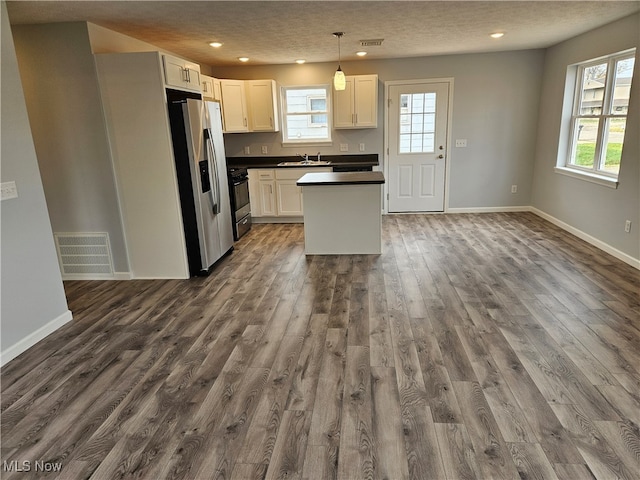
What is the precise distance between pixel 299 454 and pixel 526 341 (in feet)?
5.64

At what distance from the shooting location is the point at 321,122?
6.61 metres

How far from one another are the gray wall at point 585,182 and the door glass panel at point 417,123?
1586 millimetres

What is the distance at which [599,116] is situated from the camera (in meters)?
4.60

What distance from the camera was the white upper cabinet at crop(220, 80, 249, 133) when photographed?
6121 millimetres

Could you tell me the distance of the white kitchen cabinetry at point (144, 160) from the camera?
358 centimetres

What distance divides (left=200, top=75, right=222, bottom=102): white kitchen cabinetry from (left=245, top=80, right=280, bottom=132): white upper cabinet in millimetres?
479

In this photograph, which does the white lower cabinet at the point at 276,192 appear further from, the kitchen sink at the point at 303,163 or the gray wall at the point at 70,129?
the gray wall at the point at 70,129

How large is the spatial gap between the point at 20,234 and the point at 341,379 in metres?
2.35

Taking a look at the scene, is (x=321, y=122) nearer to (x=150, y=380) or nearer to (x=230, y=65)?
(x=230, y=65)

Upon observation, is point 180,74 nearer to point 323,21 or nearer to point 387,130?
point 323,21

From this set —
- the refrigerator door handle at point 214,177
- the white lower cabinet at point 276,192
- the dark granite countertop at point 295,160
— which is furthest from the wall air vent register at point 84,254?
the dark granite countertop at point 295,160

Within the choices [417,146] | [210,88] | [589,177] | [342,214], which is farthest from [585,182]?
[210,88]

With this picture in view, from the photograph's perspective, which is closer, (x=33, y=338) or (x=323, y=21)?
(x=33, y=338)

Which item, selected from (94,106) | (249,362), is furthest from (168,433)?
(94,106)
